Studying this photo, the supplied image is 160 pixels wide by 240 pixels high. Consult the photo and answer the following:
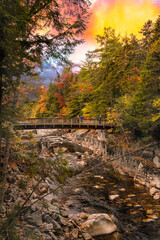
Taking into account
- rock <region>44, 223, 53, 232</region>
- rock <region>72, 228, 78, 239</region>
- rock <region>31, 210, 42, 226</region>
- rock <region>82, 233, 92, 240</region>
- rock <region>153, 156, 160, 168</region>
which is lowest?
rock <region>82, 233, 92, 240</region>

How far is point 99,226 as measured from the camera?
5.57m

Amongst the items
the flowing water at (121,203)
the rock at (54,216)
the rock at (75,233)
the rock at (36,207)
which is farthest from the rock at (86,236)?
the rock at (36,207)

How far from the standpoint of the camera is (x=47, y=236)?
4.36 meters

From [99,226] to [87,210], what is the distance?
1734 mm

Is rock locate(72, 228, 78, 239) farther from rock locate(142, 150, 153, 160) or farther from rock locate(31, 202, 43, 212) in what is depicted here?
rock locate(142, 150, 153, 160)

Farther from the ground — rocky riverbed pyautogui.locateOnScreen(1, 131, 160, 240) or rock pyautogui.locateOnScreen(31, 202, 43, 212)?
rock pyautogui.locateOnScreen(31, 202, 43, 212)

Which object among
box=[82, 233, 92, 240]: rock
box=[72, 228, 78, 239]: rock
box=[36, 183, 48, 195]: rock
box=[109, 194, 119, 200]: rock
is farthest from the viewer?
box=[109, 194, 119, 200]: rock

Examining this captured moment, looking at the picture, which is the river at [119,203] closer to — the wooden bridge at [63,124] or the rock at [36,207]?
the rock at [36,207]

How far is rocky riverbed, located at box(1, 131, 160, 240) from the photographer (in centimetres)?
467

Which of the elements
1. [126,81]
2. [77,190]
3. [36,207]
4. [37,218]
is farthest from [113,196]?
[126,81]

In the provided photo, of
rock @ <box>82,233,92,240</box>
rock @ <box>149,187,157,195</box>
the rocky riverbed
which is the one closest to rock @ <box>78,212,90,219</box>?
the rocky riverbed

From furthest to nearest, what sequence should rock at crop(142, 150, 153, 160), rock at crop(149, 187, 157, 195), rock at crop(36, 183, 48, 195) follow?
1. rock at crop(142, 150, 153, 160)
2. rock at crop(149, 187, 157, 195)
3. rock at crop(36, 183, 48, 195)

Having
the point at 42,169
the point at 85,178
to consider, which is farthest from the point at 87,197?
the point at 42,169

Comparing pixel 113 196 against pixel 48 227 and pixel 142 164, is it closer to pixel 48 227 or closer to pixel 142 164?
pixel 142 164
